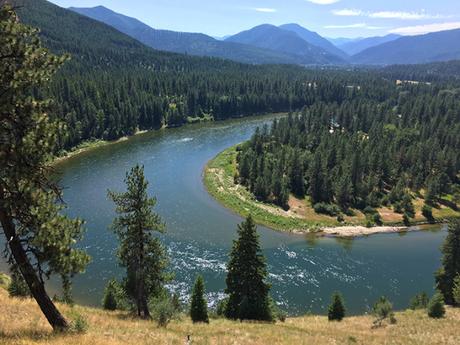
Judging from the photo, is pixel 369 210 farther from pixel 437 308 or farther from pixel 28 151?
pixel 28 151

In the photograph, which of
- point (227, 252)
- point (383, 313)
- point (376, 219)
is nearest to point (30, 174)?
point (383, 313)

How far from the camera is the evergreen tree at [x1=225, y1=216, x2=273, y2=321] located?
41.8 meters

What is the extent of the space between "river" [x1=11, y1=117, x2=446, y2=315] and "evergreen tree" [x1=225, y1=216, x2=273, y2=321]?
1325 cm

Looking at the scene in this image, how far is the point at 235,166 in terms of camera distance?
11675 centimetres

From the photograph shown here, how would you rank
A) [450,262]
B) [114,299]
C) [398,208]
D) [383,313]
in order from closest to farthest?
[114,299], [383,313], [450,262], [398,208]

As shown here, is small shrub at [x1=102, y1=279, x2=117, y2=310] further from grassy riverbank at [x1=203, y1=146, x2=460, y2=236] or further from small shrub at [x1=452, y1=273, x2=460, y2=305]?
grassy riverbank at [x1=203, y1=146, x2=460, y2=236]

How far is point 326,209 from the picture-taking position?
90.2 meters

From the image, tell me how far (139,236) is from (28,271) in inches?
622

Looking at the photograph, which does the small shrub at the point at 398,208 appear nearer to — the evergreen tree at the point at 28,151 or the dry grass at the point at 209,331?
the dry grass at the point at 209,331

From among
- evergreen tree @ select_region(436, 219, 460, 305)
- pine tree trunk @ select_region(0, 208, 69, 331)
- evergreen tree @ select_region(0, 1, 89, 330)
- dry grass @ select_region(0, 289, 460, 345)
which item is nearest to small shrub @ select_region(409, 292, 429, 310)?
evergreen tree @ select_region(436, 219, 460, 305)

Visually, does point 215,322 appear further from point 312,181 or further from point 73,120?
point 73,120

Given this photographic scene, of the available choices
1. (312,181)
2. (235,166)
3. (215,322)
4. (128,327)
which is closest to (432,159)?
(312,181)

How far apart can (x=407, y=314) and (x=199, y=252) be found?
33225 millimetres

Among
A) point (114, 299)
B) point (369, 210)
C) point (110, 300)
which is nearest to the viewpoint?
point (110, 300)
